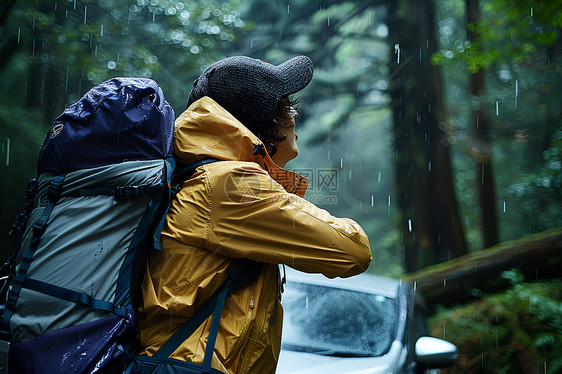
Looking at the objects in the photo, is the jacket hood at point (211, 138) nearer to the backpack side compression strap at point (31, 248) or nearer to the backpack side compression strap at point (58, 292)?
the backpack side compression strap at point (31, 248)

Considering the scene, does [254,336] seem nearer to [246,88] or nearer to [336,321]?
[246,88]

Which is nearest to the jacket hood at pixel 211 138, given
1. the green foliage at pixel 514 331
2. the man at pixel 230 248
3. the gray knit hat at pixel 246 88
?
the man at pixel 230 248

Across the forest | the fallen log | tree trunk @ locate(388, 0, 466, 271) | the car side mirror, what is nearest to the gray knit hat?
the car side mirror

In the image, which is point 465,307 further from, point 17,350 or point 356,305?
point 17,350

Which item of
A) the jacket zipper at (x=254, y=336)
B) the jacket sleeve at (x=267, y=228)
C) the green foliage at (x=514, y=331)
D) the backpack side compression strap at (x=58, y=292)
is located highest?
the jacket sleeve at (x=267, y=228)

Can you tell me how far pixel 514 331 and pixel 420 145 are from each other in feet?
12.1

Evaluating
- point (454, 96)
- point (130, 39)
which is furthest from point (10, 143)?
point (454, 96)

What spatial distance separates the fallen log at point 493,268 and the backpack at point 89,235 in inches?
215

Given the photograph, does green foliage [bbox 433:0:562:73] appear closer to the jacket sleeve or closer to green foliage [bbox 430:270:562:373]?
green foliage [bbox 430:270:562:373]

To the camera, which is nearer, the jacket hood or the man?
the man

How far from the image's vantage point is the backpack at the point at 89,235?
1370 millimetres

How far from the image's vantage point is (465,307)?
770cm

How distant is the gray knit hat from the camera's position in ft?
6.50

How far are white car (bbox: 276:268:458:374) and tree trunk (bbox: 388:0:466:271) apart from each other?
4466 mm
